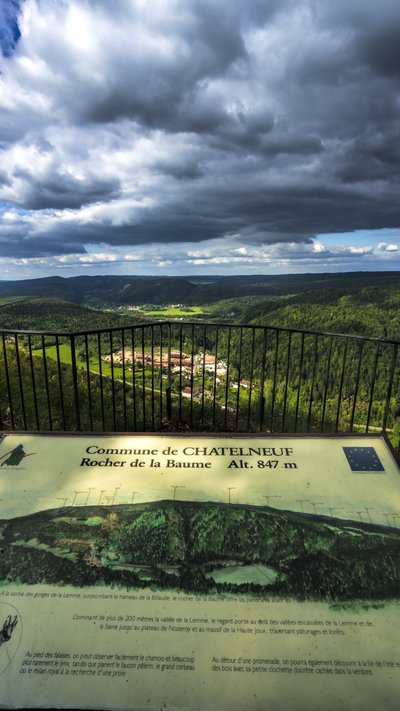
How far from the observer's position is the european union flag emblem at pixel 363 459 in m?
2.31

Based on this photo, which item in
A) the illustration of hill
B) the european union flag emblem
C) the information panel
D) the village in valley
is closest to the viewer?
the information panel

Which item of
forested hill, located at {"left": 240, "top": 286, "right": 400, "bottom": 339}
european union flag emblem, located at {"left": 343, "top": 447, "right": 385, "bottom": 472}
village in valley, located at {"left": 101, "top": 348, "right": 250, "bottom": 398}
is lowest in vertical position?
forested hill, located at {"left": 240, "top": 286, "right": 400, "bottom": 339}

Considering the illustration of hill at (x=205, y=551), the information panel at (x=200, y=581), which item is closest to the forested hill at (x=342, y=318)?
the information panel at (x=200, y=581)

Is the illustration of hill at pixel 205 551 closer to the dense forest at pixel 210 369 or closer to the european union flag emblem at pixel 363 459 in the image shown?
the european union flag emblem at pixel 363 459

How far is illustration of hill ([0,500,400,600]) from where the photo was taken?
1.58m

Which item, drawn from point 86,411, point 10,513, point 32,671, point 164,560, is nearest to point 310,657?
point 164,560

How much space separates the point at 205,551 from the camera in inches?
67.9

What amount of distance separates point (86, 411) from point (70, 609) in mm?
5444

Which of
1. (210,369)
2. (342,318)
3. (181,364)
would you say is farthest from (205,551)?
(342,318)

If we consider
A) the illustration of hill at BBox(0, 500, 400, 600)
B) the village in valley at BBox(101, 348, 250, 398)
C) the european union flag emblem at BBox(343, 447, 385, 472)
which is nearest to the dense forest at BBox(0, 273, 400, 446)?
the village in valley at BBox(101, 348, 250, 398)

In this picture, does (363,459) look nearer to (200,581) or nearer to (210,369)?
(200,581)

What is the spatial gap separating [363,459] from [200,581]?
136cm

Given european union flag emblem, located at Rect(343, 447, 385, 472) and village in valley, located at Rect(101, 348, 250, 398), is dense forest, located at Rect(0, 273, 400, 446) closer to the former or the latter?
village in valley, located at Rect(101, 348, 250, 398)

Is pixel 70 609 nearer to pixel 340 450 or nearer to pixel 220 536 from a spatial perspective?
pixel 220 536
